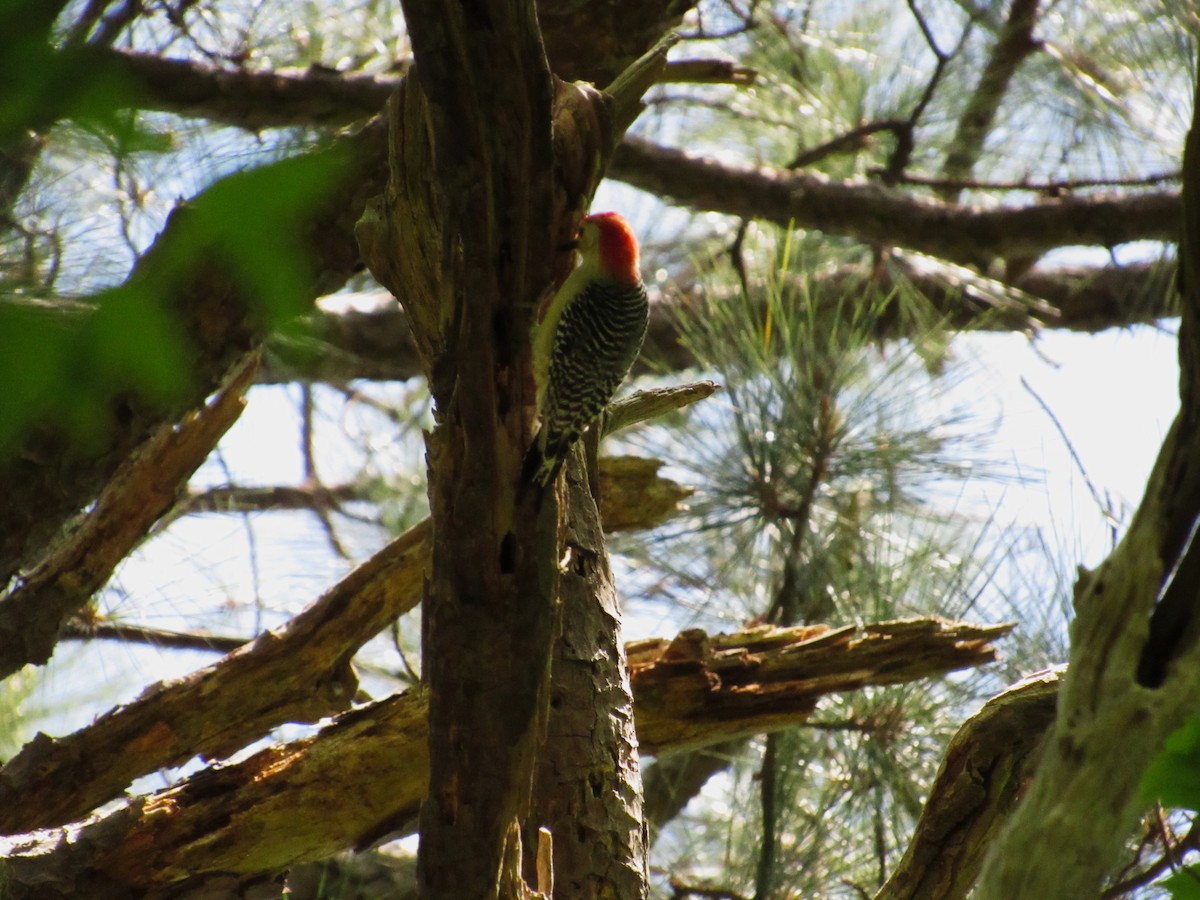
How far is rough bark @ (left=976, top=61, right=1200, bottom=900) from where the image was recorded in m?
1.21

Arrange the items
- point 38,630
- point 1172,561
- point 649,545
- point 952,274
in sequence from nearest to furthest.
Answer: point 1172,561, point 38,630, point 649,545, point 952,274

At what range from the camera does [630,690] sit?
7.77ft

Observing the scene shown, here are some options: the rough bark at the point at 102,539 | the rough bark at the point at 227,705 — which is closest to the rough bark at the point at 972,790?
the rough bark at the point at 227,705

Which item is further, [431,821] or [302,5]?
[302,5]

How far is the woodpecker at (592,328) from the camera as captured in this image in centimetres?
257

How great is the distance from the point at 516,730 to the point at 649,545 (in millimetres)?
2163

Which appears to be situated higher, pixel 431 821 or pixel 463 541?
pixel 463 541

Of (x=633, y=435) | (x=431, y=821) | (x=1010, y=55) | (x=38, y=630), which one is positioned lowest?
(x=431, y=821)

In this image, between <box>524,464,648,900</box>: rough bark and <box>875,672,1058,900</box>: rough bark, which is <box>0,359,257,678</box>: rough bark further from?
<box>875,672,1058,900</box>: rough bark

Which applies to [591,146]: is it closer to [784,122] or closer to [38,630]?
[38,630]

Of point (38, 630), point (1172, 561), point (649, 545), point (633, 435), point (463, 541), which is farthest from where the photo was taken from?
point (633, 435)

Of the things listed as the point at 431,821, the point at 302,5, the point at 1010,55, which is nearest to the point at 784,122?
the point at 1010,55

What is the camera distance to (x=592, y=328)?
2.95m

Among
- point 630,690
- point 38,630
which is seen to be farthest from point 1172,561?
point 38,630
